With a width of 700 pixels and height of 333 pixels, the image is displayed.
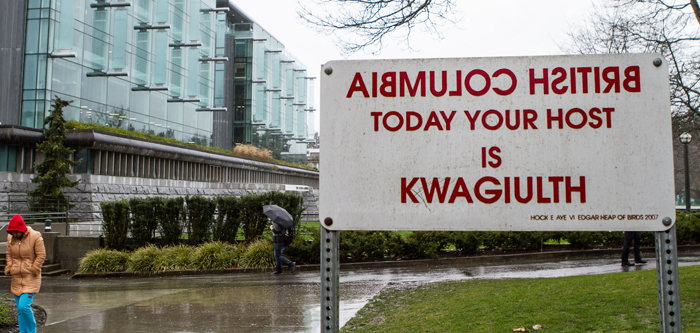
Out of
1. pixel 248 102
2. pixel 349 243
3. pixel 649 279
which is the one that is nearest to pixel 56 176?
pixel 349 243

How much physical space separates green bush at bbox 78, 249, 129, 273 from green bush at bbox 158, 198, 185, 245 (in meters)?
1.71

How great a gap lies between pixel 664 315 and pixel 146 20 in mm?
36158

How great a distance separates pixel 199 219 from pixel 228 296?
7.00 metres

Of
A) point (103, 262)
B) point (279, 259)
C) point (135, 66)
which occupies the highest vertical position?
point (135, 66)

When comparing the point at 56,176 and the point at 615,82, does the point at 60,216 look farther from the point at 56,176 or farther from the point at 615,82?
the point at 615,82

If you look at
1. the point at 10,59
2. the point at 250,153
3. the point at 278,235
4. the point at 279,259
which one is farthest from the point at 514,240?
the point at 250,153

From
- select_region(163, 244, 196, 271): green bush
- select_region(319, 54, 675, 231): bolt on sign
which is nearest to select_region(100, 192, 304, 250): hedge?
select_region(163, 244, 196, 271): green bush

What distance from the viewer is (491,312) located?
23.9 ft

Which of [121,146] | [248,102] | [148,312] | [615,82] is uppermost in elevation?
[248,102]

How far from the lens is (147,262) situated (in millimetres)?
15016

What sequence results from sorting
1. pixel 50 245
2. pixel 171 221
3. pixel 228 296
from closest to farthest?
pixel 228 296
pixel 50 245
pixel 171 221

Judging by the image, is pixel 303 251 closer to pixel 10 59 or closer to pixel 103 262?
pixel 103 262

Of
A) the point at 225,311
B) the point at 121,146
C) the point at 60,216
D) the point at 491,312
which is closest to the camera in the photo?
the point at 491,312

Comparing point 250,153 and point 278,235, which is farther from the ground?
point 250,153
